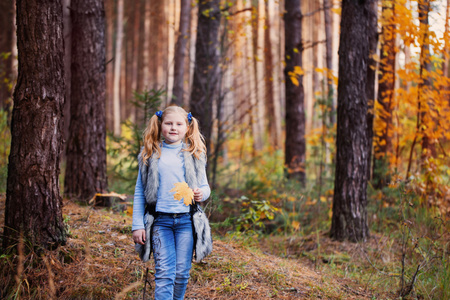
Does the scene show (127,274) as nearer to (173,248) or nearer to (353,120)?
(173,248)

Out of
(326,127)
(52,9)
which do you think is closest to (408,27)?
(326,127)

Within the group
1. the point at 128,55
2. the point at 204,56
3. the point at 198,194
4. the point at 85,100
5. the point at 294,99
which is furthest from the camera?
the point at 128,55

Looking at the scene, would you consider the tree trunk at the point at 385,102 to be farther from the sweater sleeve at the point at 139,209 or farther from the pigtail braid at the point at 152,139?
the sweater sleeve at the point at 139,209

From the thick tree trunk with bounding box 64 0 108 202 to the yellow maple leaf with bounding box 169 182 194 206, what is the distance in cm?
318

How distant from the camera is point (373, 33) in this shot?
23.8ft

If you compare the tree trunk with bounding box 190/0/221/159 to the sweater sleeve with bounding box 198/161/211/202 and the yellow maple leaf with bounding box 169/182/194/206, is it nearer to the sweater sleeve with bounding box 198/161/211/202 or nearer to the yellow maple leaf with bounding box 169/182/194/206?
the sweater sleeve with bounding box 198/161/211/202

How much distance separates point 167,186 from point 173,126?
455 mm

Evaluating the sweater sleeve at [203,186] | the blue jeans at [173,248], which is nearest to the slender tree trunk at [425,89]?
the sweater sleeve at [203,186]

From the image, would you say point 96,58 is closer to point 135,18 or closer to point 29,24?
point 29,24

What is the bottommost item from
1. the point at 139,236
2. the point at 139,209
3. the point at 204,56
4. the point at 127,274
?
the point at 127,274

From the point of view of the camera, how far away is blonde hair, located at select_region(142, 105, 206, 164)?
282cm

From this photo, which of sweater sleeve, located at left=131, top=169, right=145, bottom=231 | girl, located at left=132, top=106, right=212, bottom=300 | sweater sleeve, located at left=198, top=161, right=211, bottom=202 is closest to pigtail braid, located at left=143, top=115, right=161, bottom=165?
girl, located at left=132, top=106, right=212, bottom=300

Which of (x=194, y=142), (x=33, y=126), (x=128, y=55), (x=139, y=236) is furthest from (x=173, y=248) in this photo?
(x=128, y=55)

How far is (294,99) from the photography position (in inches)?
350
